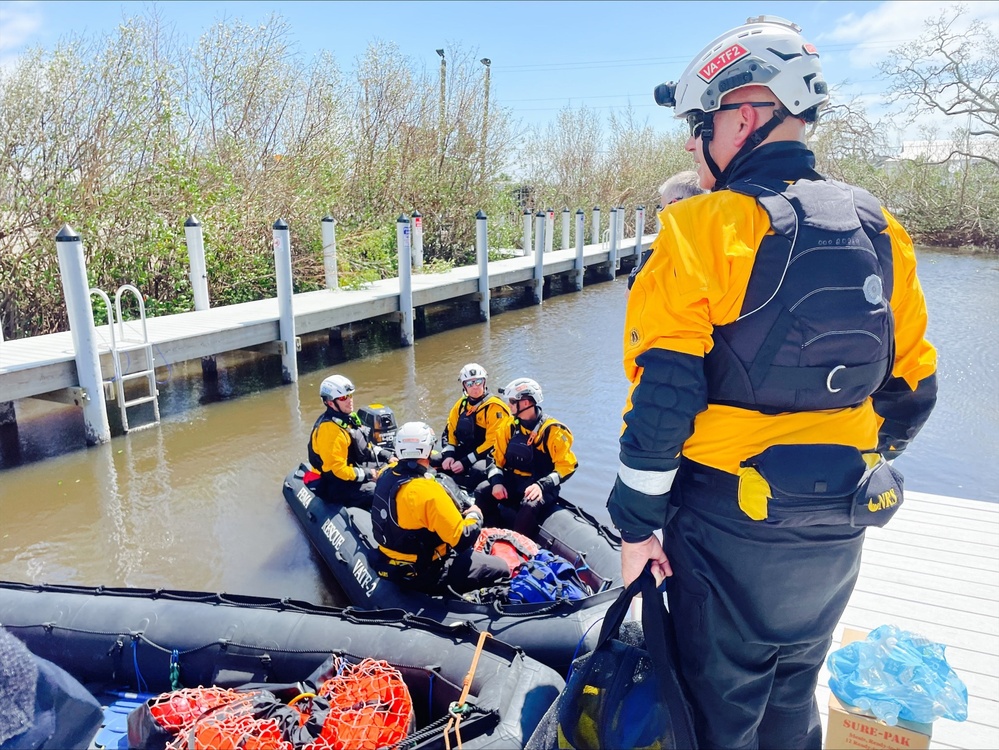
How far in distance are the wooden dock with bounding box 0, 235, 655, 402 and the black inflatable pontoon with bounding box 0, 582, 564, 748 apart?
3611 millimetres

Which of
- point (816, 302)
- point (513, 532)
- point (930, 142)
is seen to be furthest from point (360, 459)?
point (930, 142)

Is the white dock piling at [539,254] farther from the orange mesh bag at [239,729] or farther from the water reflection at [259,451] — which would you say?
the orange mesh bag at [239,729]

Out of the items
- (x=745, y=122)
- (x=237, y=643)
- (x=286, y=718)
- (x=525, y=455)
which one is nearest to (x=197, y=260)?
(x=525, y=455)

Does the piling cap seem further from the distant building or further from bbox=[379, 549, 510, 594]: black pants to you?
the distant building

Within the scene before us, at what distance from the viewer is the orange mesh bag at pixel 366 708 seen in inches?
90.3

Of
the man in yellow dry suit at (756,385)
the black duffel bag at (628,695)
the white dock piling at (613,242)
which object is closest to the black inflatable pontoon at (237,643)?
the black duffel bag at (628,695)

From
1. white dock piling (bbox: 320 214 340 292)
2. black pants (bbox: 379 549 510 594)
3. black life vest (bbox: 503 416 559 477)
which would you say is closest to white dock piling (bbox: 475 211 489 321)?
white dock piling (bbox: 320 214 340 292)

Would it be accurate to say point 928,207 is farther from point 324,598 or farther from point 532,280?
point 324,598

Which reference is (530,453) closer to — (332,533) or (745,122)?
(332,533)

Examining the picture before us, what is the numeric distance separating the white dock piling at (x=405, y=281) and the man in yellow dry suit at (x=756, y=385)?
876 cm

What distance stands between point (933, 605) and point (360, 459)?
3.52 m

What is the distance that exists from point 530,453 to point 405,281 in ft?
20.4

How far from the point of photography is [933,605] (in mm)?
2797

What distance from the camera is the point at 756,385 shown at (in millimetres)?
1277
